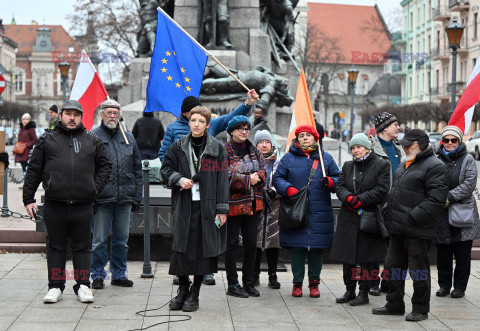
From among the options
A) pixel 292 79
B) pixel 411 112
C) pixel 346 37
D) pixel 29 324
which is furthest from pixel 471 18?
pixel 29 324

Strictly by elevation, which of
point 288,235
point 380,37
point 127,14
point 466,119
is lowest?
point 288,235

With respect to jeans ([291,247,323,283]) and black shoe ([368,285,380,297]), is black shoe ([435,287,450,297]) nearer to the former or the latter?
black shoe ([368,285,380,297])

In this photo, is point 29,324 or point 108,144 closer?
point 29,324

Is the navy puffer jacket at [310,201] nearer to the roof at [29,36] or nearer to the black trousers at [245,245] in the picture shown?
the black trousers at [245,245]

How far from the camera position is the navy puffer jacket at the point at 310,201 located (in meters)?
8.16

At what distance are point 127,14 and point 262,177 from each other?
38175 millimetres

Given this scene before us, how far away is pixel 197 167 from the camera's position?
7645 millimetres

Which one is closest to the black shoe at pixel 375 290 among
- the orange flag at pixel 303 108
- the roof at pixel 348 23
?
the orange flag at pixel 303 108

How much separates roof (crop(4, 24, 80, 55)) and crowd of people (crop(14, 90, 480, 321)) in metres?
126

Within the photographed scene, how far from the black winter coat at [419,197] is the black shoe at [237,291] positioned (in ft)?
5.16

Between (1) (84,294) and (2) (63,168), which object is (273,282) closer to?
(1) (84,294)

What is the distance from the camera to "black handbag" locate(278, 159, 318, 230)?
8.12 meters

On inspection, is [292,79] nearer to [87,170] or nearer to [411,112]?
[87,170]

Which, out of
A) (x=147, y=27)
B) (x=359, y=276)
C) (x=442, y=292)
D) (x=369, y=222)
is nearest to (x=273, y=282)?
(x=359, y=276)
